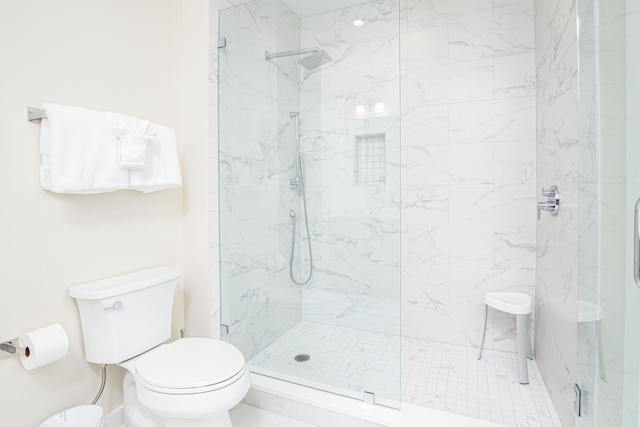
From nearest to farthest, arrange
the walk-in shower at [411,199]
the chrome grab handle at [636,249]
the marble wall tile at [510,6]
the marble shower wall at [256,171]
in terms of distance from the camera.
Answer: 1. the chrome grab handle at [636,249]
2. the walk-in shower at [411,199]
3. the marble shower wall at [256,171]
4. the marble wall tile at [510,6]

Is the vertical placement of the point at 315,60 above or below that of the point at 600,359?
above

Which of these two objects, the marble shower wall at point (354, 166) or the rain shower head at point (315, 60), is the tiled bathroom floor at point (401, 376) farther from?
the rain shower head at point (315, 60)

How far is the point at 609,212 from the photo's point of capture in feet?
3.19

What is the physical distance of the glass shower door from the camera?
0.87 metres

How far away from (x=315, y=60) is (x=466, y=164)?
133 centimetres

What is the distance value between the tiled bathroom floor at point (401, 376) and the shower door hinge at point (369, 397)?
18 mm

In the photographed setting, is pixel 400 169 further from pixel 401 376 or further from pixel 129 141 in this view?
pixel 129 141

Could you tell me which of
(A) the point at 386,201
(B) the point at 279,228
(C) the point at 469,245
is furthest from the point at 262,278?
(C) the point at 469,245

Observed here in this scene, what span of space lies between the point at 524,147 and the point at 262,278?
6.54 feet

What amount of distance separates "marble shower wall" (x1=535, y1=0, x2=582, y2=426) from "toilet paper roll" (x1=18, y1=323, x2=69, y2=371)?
2054 millimetres

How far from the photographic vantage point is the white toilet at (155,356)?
1.23 metres

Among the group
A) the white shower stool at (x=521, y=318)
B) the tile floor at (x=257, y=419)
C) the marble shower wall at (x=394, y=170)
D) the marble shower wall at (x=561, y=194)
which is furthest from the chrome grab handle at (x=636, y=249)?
the tile floor at (x=257, y=419)

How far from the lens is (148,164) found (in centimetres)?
160

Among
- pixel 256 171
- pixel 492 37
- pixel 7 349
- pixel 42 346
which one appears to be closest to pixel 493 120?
pixel 492 37
